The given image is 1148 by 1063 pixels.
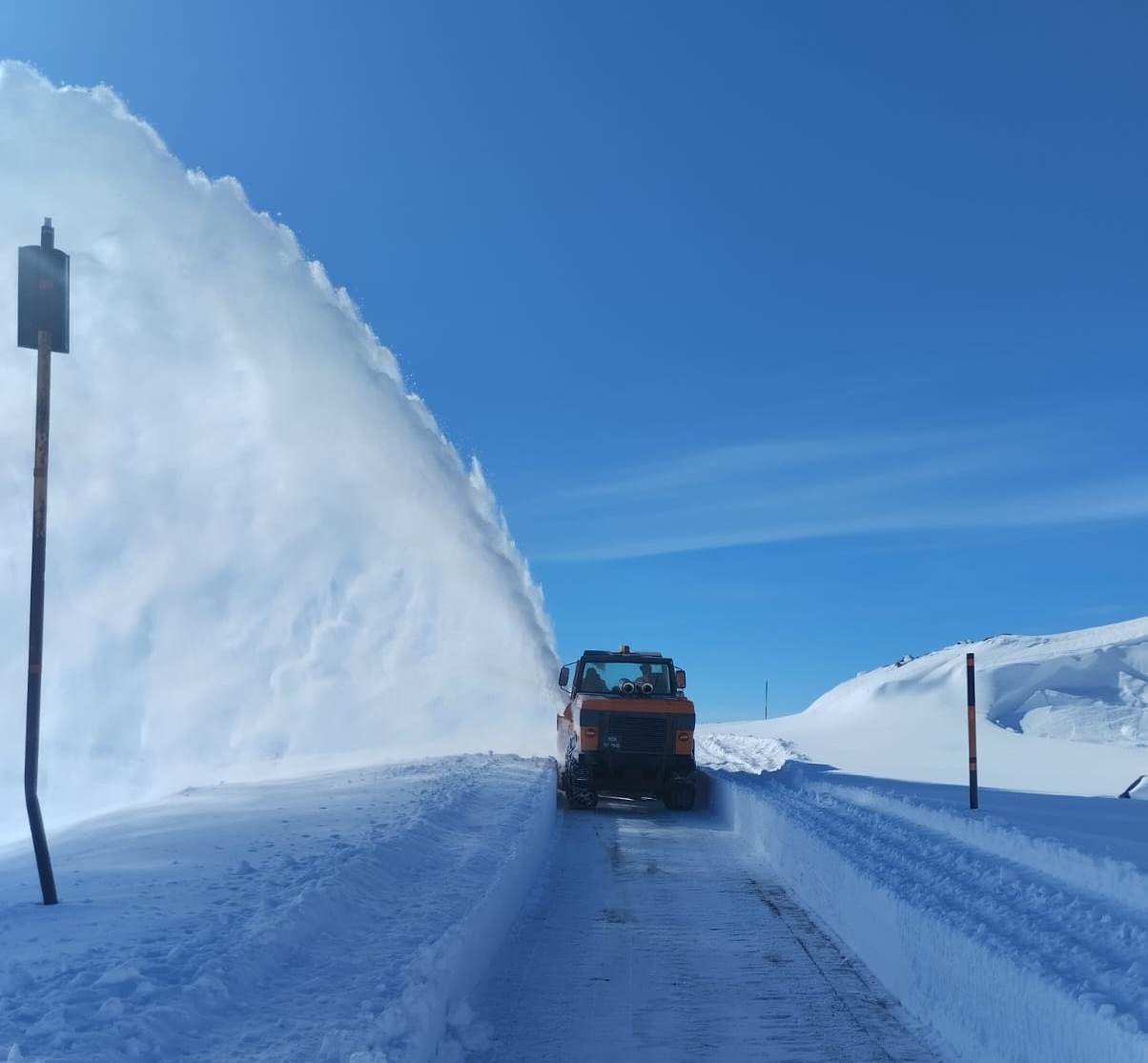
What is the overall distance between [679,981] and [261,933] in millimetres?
2493

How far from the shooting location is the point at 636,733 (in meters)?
15.4

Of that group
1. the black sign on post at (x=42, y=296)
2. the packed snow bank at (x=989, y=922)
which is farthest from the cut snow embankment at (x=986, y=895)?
the black sign on post at (x=42, y=296)

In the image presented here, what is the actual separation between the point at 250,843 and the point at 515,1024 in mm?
4203

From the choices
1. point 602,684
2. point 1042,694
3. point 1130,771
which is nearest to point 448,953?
point 602,684

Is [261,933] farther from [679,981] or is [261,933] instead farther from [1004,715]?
[1004,715]

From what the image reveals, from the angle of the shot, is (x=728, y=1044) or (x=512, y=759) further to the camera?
(x=512, y=759)

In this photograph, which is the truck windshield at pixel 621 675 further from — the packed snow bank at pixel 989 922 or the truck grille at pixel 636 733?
the packed snow bank at pixel 989 922

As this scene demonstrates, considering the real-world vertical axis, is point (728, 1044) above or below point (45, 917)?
below

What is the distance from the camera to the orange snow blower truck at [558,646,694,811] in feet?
50.1

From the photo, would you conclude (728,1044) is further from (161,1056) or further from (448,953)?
(161,1056)

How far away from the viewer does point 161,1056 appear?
416 centimetres

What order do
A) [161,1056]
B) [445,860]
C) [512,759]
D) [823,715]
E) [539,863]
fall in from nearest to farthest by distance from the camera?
[161,1056], [445,860], [539,863], [512,759], [823,715]

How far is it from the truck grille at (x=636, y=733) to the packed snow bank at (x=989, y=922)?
4.14m

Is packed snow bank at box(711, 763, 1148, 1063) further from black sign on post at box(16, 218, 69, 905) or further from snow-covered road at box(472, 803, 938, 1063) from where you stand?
black sign on post at box(16, 218, 69, 905)
